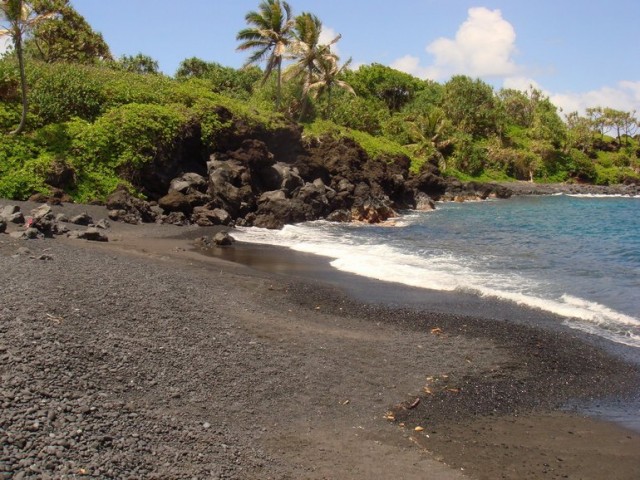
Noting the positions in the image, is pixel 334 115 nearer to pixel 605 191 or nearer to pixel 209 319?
pixel 605 191

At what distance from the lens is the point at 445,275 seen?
1838 centimetres

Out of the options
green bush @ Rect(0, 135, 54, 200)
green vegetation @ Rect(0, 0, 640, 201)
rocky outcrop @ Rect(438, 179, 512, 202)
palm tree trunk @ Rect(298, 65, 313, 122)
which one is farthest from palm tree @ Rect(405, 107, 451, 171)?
green bush @ Rect(0, 135, 54, 200)

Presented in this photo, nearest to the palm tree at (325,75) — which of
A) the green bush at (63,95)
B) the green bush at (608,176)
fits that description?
the green bush at (63,95)

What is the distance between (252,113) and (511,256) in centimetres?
2122

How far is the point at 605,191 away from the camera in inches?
2840

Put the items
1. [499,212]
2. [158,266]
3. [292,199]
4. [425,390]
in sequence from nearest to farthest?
[425,390] → [158,266] → [292,199] → [499,212]

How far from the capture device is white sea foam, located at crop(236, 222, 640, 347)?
538 inches

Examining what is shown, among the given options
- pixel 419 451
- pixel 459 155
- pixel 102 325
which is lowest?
pixel 419 451

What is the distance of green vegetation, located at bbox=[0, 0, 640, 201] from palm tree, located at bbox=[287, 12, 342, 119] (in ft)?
0.39

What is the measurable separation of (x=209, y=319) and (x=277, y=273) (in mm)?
6939

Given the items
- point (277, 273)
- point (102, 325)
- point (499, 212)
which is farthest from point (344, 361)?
point (499, 212)

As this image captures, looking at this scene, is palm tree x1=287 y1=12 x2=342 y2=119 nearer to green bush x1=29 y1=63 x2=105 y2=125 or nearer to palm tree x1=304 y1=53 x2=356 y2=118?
palm tree x1=304 y1=53 x2=356 y2=118

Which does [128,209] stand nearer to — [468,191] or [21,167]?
[21,167]

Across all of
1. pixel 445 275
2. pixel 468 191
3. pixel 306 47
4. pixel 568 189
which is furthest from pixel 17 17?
pixel 568 189
